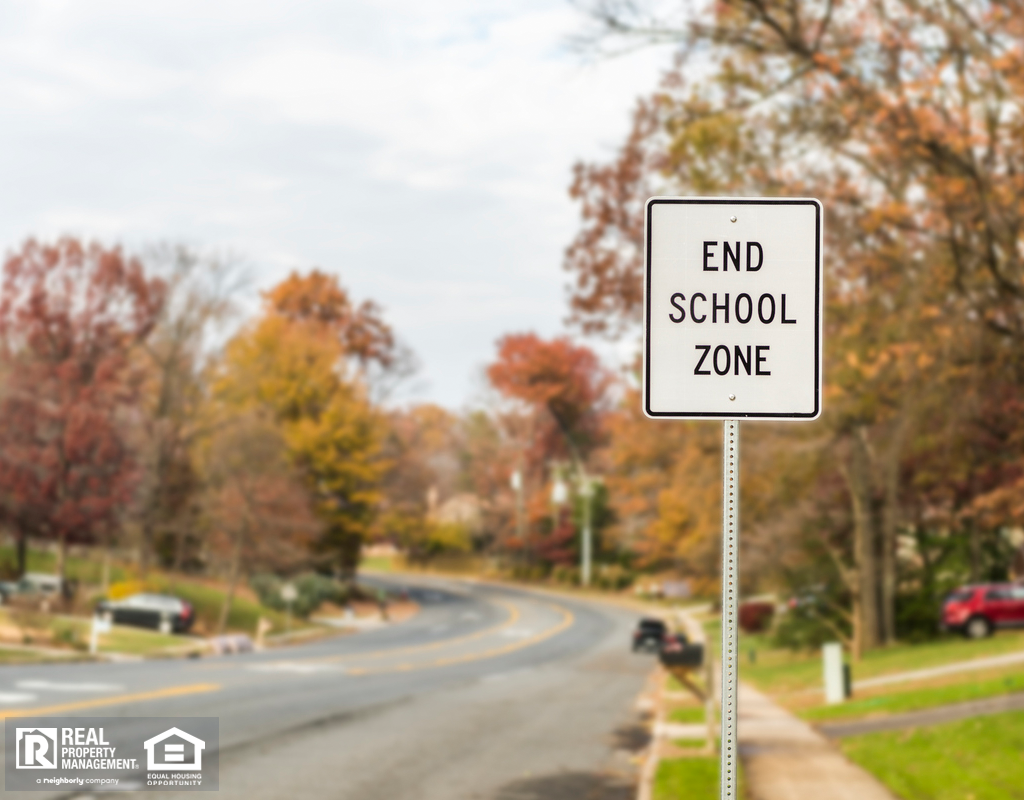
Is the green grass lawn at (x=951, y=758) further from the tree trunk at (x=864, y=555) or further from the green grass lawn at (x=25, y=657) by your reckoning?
the green grass lawn at (x=25, y=657)

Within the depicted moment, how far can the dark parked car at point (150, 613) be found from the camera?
37906 mm

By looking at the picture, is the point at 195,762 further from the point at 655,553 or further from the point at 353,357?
the point at 353,357

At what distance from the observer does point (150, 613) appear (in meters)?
38.1

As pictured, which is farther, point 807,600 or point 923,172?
point 807,600

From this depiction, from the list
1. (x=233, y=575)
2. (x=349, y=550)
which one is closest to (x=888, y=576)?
(x=233, y=575)

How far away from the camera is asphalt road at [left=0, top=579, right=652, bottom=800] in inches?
468

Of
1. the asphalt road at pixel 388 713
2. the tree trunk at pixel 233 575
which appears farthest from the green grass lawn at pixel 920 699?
the tree trunk at pixel 233 575

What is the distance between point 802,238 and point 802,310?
0.78ft

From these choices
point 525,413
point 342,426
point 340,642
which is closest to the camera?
point 340,642

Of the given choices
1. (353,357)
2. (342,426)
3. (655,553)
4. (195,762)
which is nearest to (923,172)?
(195,762)

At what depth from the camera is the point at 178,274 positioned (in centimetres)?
5022

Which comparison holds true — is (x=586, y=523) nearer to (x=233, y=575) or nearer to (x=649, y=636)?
(x=649, y=636)

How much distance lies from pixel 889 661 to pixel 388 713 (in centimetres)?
1345

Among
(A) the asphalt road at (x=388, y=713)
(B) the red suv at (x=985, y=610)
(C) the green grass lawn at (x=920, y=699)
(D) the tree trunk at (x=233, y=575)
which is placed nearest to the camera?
(A) the asphalt road at (x=388, y=713)
